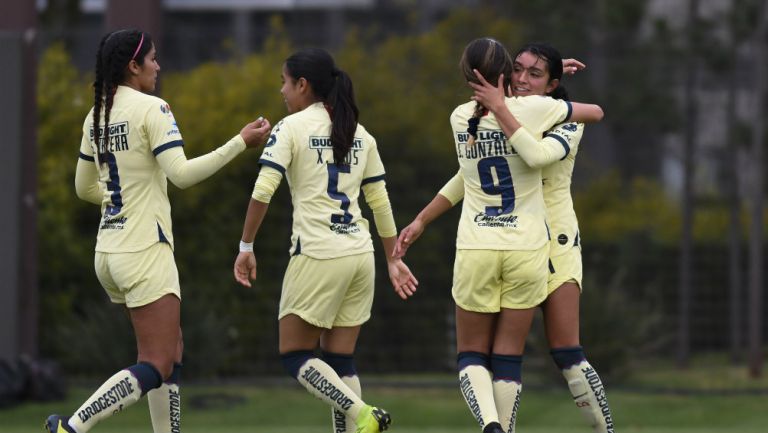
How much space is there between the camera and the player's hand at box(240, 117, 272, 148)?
6.42m

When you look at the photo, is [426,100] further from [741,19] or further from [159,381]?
[159,381]

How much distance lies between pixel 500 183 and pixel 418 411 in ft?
18.6

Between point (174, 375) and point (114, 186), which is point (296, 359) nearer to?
point (174, 375)

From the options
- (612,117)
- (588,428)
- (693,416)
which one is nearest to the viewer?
(588,428)

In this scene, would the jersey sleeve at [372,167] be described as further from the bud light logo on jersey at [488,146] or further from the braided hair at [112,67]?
the braided hair at [112,67]

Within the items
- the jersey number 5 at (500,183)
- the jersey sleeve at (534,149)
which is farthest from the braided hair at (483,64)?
the jersey sleeve at (534,149)

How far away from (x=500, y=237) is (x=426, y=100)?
10985mm

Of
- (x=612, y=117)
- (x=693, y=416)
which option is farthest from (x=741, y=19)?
(x=693, y=416)

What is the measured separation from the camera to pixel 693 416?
11.5 meters

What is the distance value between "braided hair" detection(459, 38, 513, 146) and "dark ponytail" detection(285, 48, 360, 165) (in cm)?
57

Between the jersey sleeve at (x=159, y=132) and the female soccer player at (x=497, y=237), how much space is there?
1.26 meters

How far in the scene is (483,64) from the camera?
20.7 ft

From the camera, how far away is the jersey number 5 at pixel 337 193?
21.5 feet

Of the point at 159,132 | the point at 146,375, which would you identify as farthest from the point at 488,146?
the point at 146,375
